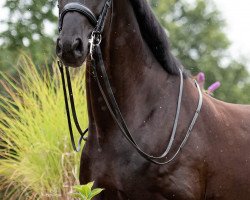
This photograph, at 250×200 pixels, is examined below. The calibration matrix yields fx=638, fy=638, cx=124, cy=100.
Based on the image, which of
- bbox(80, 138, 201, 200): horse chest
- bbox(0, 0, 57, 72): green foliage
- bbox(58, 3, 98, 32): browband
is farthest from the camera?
bbox(0, 0, 57, 72): green foliage

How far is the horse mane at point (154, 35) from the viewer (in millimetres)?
4074

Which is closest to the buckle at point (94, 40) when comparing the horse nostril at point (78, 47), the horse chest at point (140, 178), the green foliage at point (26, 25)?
the horse nostril at point (78, 47)

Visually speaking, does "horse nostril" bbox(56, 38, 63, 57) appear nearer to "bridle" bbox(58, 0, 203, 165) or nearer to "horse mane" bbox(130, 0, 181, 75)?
"bridle" bbox(58, 0, 203, 165)

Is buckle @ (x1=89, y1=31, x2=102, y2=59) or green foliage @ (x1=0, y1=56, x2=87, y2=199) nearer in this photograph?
buckle @ (x1=89, y1=31, x2=102, y2=59)

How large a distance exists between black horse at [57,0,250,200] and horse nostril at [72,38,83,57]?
0.11 meters

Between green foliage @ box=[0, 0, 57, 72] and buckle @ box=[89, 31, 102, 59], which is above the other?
green foliage @ box=[0, 0, 57, 72]

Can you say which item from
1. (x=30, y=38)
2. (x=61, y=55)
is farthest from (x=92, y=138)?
(x=30, y=38)

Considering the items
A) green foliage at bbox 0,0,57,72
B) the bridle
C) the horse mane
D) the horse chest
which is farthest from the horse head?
green foliage at bbox 0,0,57,72

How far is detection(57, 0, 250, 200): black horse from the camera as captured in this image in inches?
151

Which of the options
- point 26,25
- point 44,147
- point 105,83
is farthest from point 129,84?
point 26,25

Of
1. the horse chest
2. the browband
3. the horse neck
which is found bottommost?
the horse chest

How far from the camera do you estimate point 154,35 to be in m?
4.14

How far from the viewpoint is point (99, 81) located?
13.0 feet

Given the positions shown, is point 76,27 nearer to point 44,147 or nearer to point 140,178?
point 140,178
